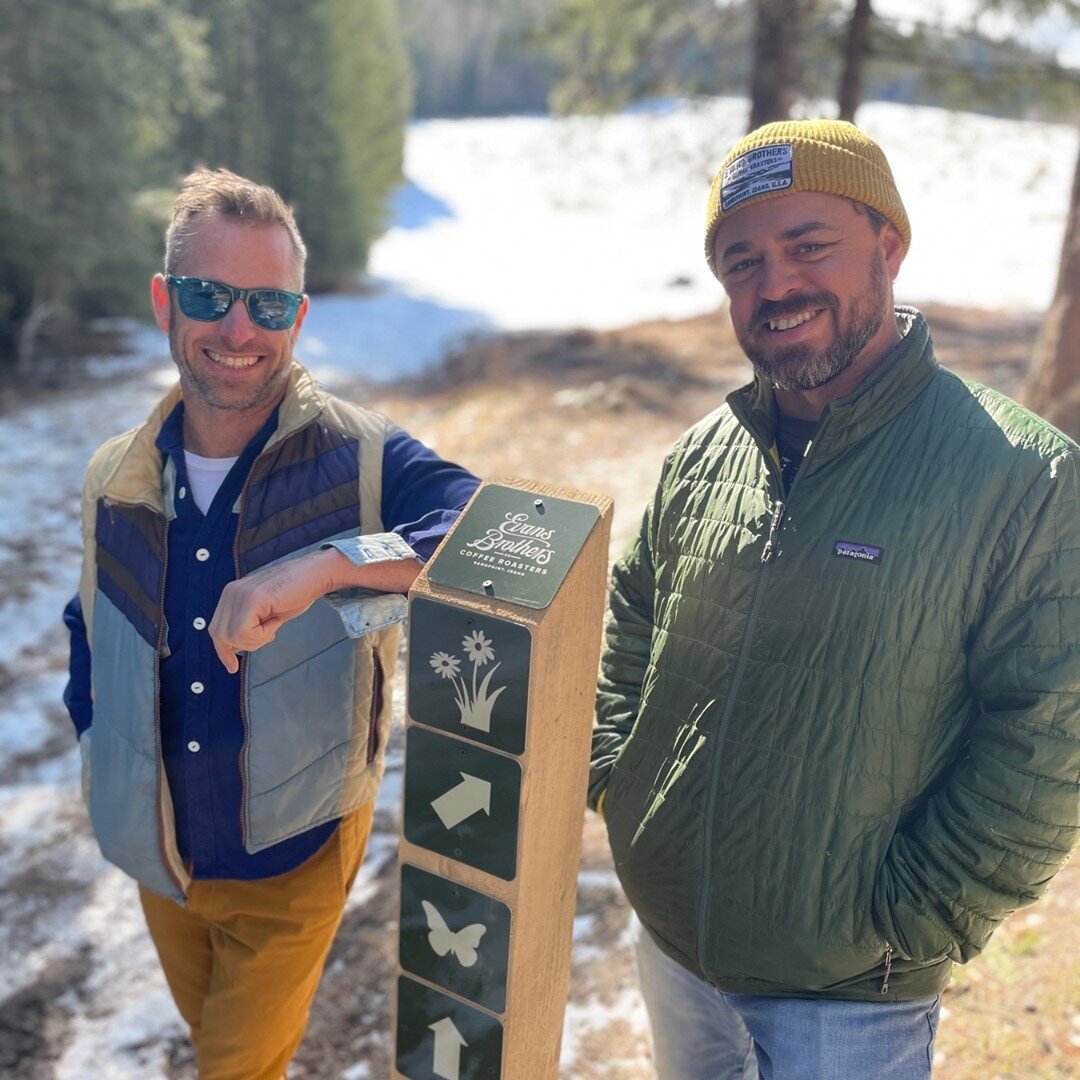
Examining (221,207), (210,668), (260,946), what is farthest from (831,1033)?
(221,207)

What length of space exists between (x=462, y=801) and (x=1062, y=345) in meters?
5.57

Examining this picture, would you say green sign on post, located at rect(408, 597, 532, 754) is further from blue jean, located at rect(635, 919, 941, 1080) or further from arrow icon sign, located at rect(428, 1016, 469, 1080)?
blue jean, located at rect(635, 919, 941, 1080)

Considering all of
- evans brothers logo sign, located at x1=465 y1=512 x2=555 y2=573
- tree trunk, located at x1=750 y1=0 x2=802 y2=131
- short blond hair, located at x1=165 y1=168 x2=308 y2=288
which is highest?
tree trunk, located at x1=750 y1=0 x2=802 y2=131

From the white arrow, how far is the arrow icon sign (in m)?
0.35

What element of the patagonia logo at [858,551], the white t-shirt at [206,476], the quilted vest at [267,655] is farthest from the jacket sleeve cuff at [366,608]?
the patagonia logo at [858,551]

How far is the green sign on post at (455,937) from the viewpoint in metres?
1.58

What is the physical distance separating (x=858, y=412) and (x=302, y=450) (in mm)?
1134

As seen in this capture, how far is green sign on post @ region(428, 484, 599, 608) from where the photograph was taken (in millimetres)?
1503

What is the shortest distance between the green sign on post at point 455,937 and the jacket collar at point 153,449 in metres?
0.98

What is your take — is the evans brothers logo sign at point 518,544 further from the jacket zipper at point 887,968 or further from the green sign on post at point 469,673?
the jacket zipper at point 887,968

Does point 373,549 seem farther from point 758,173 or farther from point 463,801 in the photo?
point 758,173

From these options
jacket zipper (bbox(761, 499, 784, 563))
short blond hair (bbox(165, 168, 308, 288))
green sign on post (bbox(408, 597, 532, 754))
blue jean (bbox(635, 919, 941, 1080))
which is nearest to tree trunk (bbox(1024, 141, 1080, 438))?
jacket zipper (bbox(761, 499, 784, 563))

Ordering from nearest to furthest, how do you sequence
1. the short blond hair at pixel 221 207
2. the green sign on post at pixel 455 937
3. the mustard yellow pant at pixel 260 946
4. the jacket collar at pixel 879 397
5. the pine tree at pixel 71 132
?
the green sign on post at pixel 455 937
the jacket collar at pixel 879 397
the short blond hair at pixel 221 207
the mustard yellow pant at pixel 260 946
the pine tree at pixel 71 132

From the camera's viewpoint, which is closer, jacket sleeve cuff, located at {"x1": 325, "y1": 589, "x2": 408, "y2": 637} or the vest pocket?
jacket sleeve cuff, located at {"x1": 325, "y1": 589, "x2": 408, "y2": 637}
